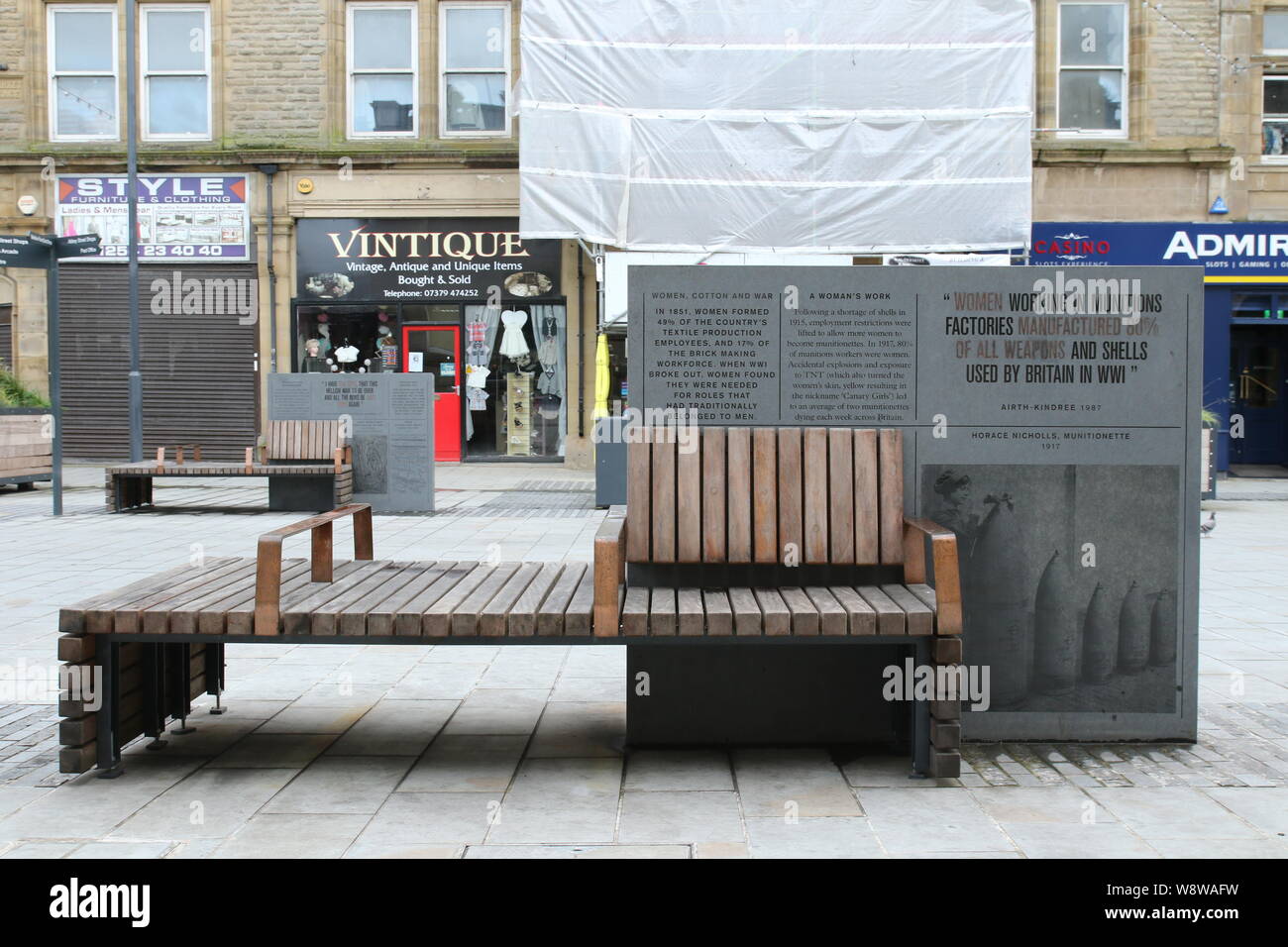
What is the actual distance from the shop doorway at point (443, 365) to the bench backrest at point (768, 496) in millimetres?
18773

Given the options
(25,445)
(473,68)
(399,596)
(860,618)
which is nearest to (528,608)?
(399,596)

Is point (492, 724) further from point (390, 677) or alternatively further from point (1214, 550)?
point (1214, 550)

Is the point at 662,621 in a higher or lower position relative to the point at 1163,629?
higher

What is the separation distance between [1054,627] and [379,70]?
21.0m

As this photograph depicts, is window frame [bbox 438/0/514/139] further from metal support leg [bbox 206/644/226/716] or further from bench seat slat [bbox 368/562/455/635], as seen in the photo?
metal support leg [bbox 206/644/226/716]

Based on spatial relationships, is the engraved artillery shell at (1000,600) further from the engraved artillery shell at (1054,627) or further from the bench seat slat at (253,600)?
the bench seat slat at (253,600)

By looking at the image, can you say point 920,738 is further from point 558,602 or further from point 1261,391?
point 1261,391

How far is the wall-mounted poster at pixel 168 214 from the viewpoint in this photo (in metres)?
23.3

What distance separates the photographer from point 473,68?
23.5m

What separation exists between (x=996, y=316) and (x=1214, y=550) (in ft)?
26.5

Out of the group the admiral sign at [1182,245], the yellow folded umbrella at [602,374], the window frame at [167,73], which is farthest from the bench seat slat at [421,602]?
the window frame at [167,73]

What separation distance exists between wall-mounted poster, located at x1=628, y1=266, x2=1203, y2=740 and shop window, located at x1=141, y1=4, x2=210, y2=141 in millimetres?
21194
